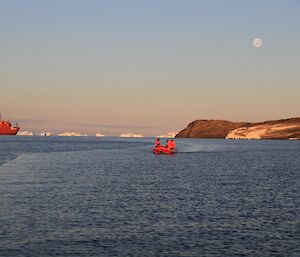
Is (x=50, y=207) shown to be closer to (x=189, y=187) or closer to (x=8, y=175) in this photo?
(x=189, y=187)

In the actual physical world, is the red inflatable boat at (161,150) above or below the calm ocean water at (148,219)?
above

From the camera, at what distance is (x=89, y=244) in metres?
23.6

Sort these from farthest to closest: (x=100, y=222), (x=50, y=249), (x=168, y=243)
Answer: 1. (x=100, y=222)
2. (x=168, y=243)
3. (x=50, y=249)

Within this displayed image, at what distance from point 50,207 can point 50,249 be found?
475 inches

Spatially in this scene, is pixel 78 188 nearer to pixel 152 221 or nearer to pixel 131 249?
pixel 152 221

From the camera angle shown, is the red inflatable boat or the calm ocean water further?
the red inflatable boat

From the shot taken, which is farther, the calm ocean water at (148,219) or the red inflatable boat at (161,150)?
the red inflatable boat at (161,150)

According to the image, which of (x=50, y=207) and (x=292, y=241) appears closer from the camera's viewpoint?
(x=292, y=241)

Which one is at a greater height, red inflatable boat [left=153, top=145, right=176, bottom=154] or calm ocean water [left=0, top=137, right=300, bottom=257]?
red inflatable boat [left=153, top=145, right=176, bottom=154]

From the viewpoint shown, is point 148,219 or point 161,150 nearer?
point 148,219

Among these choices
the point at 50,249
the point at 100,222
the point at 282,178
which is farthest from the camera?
the point at 282,178

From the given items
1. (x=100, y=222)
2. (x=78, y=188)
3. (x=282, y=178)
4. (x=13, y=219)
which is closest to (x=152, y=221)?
(x=100, y=222)

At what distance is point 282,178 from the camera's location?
6050cm

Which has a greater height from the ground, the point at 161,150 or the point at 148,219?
the point at 161,150
